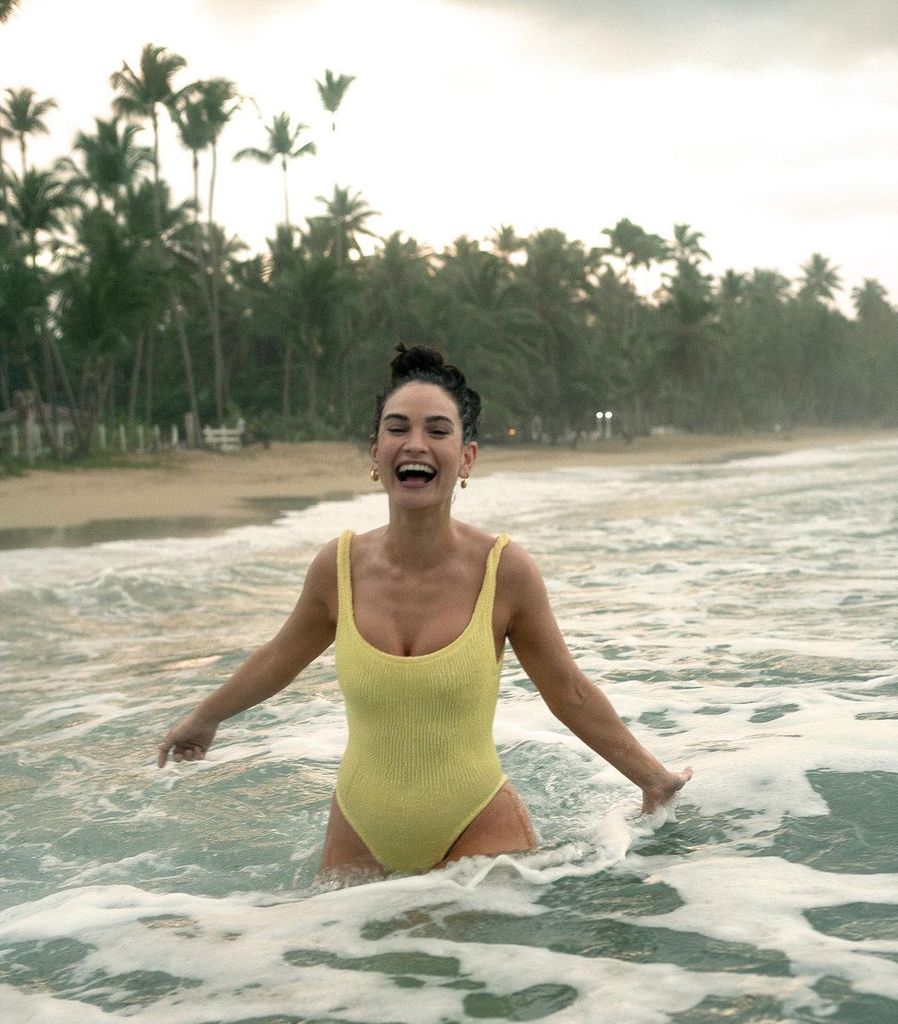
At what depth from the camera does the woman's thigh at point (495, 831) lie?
3299 mm

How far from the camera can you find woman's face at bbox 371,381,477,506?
310 centimetres

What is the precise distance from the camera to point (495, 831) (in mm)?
3328

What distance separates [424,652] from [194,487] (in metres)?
27.0

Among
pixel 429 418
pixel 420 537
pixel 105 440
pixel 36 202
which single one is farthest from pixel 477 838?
pixel 36 202

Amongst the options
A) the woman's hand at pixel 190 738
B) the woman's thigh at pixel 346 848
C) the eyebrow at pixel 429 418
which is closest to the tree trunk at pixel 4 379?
the woman's hand at pixel 190 738

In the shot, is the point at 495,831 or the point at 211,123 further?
the point at 211,123

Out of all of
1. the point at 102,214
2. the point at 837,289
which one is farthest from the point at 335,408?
the point at 837,289

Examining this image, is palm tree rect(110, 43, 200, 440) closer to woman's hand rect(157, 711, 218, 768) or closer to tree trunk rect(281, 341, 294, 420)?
tree trunk rect(281, 341, 294, 420)

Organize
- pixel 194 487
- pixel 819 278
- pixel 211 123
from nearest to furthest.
A: pixel 194 487
pixel 211 123
pixel 819 278

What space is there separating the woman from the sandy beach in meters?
13.5

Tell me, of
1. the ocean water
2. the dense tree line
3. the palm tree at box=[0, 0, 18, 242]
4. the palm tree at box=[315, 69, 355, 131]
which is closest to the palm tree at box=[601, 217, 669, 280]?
the dense tree line

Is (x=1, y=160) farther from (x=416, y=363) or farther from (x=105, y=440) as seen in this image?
(x=416, y=363)

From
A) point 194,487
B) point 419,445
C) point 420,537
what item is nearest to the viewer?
point 419,445

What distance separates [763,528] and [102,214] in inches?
1356
